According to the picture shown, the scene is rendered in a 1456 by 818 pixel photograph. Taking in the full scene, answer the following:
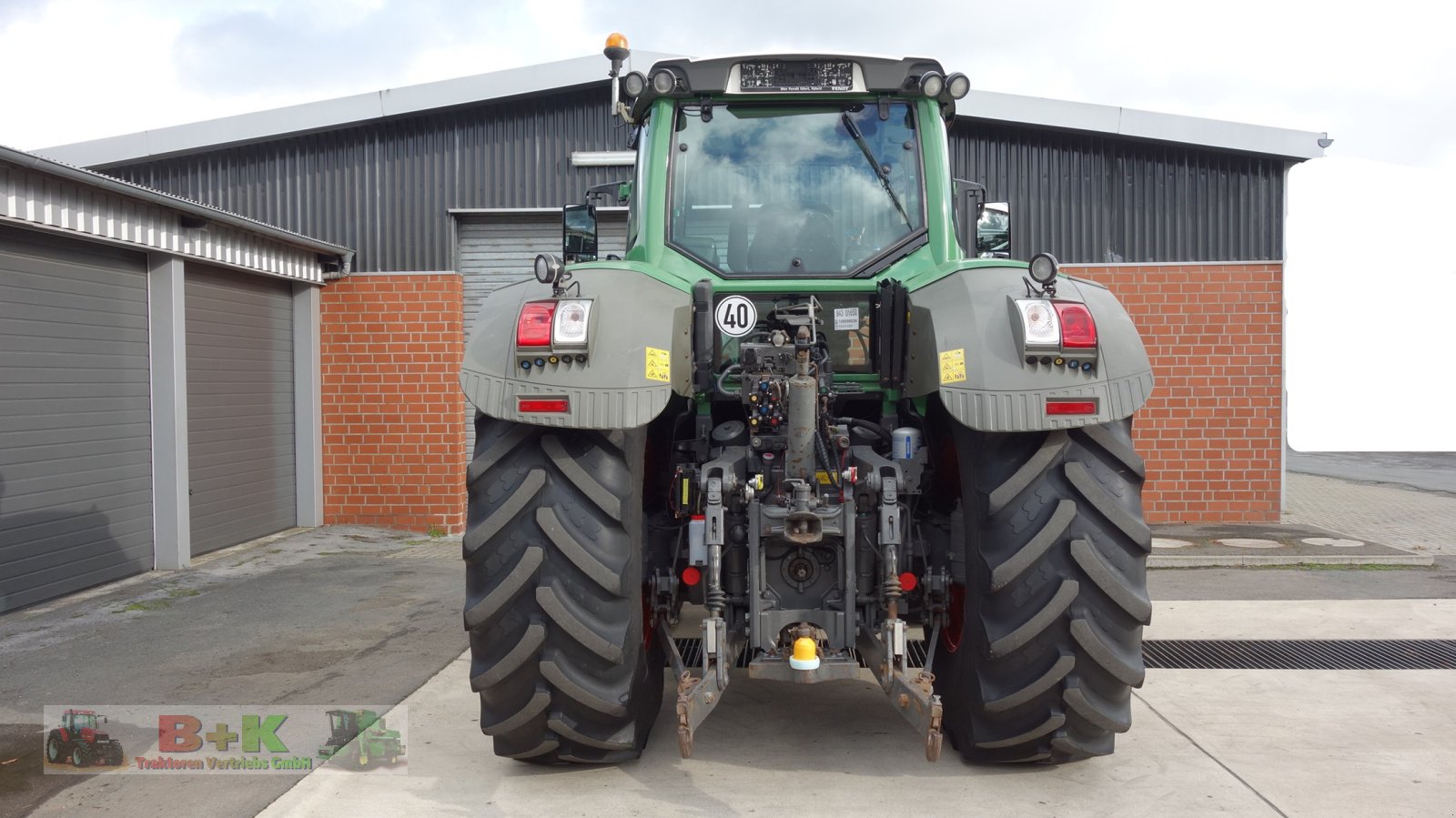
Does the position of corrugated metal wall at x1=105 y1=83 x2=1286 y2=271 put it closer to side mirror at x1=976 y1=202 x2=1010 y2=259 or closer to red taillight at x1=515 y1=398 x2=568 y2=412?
side mirror at x1=976 y1=202 x2=1010 y2=259

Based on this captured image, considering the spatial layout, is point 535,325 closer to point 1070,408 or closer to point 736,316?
point 736,316

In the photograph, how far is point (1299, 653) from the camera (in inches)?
243

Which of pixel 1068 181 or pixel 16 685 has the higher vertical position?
pixel 1068 181

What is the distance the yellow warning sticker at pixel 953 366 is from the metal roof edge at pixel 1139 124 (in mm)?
8609

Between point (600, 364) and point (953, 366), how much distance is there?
119 centimetres

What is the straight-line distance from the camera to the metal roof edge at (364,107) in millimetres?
11500

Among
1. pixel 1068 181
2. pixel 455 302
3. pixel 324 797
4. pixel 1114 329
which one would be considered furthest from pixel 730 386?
pixel 1068 181

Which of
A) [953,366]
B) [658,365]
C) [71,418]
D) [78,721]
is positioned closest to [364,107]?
[71,418]

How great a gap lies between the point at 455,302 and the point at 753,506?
335 inches

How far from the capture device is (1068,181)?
11914 mm

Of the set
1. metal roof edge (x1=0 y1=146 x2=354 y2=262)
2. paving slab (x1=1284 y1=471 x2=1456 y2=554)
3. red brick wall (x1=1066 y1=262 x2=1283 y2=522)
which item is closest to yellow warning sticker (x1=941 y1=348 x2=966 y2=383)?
metal roof edge (x1=0 y1=146 x2=354 y2=262)

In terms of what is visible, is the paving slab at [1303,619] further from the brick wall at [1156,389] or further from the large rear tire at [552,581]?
the large rear tire at [552,581]

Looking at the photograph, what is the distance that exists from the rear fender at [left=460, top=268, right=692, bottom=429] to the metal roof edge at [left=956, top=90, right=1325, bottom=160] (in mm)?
8658

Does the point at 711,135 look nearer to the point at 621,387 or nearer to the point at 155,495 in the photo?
the point at 621,387
